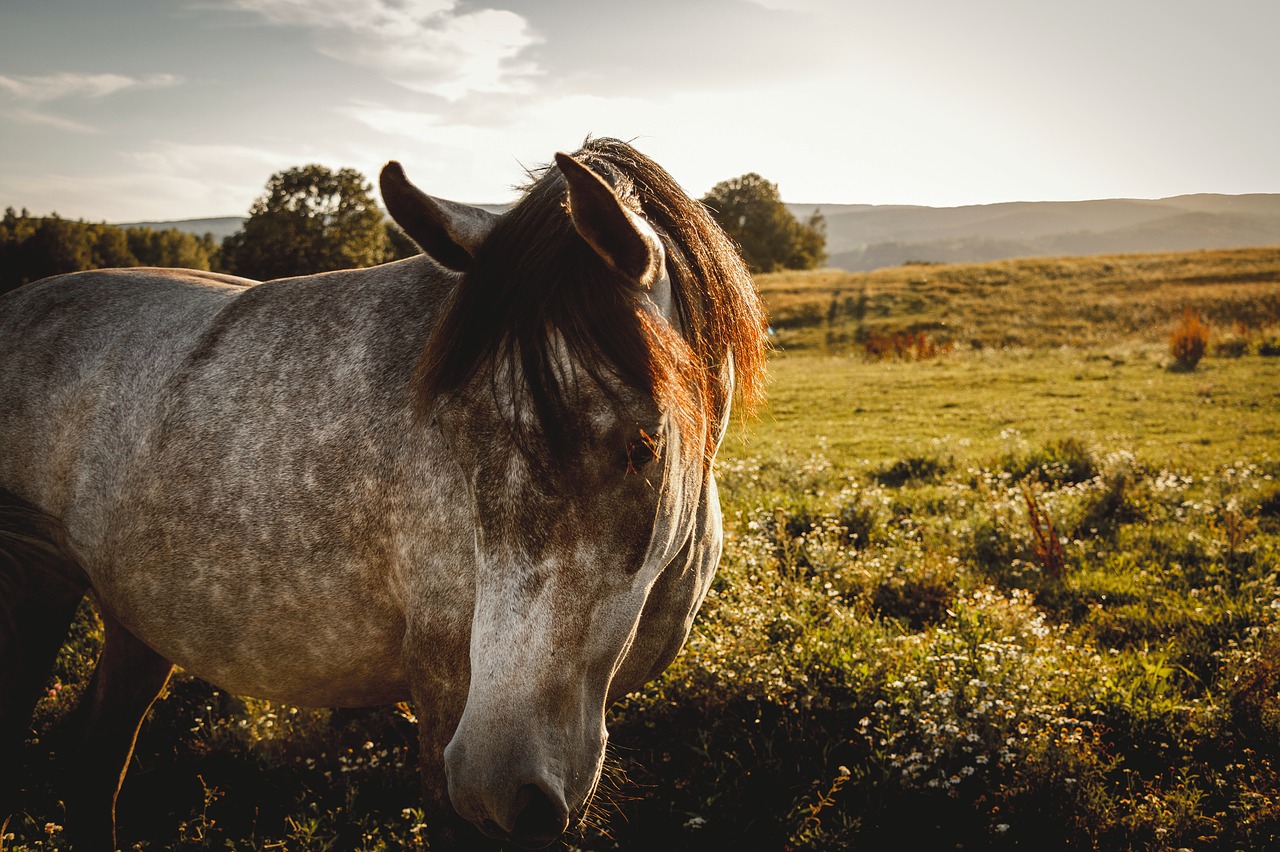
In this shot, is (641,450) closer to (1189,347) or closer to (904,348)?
(1189,347)

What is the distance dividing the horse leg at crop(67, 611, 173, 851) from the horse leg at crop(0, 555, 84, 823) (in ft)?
0.79

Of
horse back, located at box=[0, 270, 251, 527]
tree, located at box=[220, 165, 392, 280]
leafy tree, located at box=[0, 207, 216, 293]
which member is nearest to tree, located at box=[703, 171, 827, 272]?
→ tree, located at box=[220, 165, 392, 280]

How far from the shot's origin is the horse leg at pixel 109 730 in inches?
121

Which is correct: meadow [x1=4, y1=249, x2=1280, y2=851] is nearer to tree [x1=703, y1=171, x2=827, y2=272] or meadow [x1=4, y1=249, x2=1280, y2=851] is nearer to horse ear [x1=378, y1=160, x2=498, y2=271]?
horse ear [x1=378, y1=160, x2=498, y2=271]

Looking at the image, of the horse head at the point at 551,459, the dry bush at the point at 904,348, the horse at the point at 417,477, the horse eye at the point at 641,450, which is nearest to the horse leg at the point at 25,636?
the horse at the point at 417,477

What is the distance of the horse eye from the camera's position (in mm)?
1676

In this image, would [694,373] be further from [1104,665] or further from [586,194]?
[1104,665]

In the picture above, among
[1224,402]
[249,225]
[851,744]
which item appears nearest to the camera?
[851,744]

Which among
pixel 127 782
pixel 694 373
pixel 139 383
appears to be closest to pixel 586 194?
pixel 694 373

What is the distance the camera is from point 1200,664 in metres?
4.42

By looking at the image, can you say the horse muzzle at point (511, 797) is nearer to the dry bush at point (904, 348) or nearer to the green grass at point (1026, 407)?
the green grass at point (1026, 407)

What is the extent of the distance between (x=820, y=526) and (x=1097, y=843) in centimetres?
357

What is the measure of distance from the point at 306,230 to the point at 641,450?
41.6 m

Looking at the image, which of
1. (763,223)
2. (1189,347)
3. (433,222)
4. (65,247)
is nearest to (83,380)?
(433,222)
